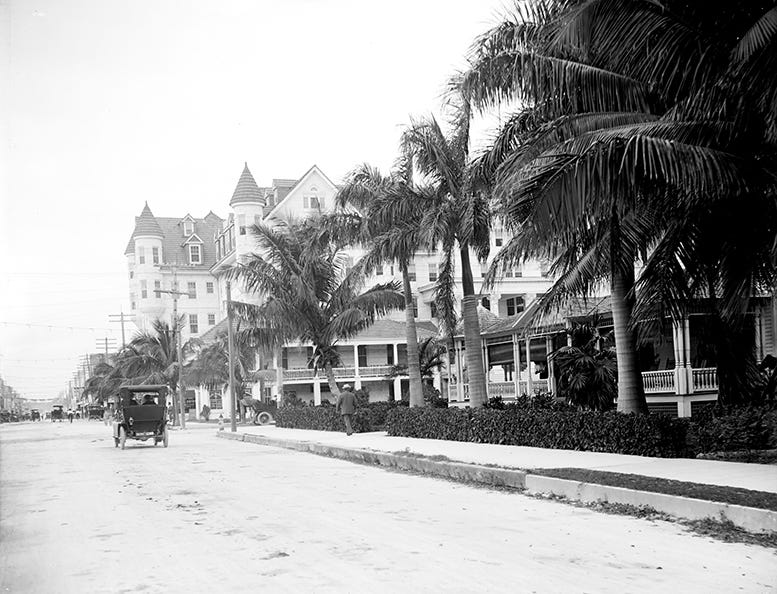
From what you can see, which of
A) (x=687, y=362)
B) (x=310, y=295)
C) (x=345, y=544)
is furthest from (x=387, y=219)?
(x=345, y=544)

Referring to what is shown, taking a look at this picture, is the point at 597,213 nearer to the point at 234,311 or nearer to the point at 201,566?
the point at 201,566

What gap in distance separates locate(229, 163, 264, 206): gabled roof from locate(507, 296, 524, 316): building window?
21.0m

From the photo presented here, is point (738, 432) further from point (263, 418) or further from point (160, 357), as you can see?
point (160, 357)

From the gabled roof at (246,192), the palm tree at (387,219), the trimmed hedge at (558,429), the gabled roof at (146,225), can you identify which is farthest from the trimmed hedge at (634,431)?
the gabled roof at (146,225)

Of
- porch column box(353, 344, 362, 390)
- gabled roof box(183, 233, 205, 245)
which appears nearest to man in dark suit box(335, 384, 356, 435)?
porch column box(353, 344, 362, 390)

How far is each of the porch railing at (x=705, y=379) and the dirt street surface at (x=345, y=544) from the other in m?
16.8

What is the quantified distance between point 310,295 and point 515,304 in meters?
33.9

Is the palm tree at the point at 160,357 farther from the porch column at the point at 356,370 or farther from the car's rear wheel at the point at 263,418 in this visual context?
the porch column at the point at 356,370

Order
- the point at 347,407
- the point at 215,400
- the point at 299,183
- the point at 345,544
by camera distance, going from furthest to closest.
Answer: the point at 215,400, the point at 299,183, the point at 347,407, the point at 345,544

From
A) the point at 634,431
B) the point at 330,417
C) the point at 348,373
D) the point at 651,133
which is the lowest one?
the point at 330,417

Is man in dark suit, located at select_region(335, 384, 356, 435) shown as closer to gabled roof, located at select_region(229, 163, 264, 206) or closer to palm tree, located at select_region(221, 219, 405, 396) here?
palm tree, located at select_region(221, 219, 405, 396)

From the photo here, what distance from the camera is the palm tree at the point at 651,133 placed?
479 inches

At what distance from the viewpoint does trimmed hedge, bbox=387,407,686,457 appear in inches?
611

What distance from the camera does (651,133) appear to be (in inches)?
495
